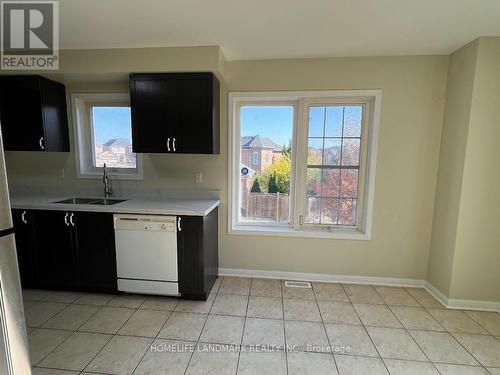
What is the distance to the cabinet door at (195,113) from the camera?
7.54ft

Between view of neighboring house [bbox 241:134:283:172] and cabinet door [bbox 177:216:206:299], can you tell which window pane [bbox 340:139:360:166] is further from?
cabinet door [bbox 177:216:206:299]

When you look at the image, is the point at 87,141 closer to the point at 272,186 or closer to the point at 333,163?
the point at 272,186

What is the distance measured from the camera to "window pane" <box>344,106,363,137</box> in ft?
8.59

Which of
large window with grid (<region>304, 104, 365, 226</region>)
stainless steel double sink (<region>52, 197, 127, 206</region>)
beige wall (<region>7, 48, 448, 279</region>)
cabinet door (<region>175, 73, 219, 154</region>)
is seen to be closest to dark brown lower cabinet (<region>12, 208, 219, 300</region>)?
stainless steel double sink (<region>52, 197, 127, 206</region>)

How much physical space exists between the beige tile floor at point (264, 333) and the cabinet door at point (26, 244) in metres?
0.15

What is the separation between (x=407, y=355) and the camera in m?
1.71

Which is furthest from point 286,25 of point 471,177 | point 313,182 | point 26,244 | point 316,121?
point 26,244

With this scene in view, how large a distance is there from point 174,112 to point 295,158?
4.51 feet

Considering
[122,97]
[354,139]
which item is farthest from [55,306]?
[354,139]

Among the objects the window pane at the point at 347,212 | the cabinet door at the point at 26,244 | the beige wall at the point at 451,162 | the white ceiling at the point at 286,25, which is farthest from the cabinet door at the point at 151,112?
the beige wall at the point at 451,162

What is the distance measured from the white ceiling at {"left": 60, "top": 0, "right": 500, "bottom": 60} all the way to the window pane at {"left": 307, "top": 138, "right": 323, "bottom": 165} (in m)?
0.87

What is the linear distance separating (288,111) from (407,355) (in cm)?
238

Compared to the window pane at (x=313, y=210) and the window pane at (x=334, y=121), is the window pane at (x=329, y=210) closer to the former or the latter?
the window pane at (x=313, y=210)

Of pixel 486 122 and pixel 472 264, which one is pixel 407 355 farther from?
pixel 486 122
